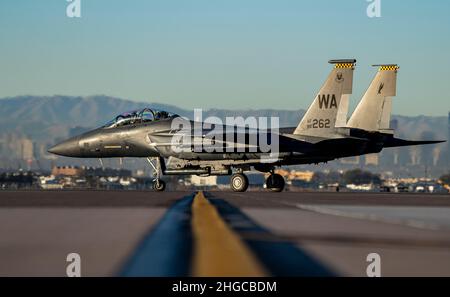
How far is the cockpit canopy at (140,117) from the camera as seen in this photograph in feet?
149

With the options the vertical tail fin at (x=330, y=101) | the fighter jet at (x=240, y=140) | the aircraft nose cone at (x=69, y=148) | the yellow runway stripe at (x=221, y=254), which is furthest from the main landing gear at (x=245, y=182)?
the yellow runway stripe at (x=221, y=254)

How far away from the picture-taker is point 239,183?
44.4 meters

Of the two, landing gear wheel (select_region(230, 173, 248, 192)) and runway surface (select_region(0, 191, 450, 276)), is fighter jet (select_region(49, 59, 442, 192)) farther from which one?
runway surface (select_region(0, 191, 450, 276))

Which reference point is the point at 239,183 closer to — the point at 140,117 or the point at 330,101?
the point at 330,101

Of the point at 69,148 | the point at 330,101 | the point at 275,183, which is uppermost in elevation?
the point at 330,101

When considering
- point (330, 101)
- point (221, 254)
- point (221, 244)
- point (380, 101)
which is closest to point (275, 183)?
point (330, 101)

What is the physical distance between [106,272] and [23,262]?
145 cm

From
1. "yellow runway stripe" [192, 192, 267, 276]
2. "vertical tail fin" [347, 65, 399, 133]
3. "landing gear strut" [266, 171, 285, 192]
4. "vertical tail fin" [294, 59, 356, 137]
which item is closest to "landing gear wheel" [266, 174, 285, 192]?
"landing gear strut" [266, 171, 285, 192]

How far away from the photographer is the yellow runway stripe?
921 centimetres

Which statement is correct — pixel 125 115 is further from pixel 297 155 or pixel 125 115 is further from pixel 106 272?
pixel 106 272

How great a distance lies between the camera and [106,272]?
9516 millimetres

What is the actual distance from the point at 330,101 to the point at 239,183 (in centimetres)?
607

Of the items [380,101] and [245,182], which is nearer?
[245,182]
